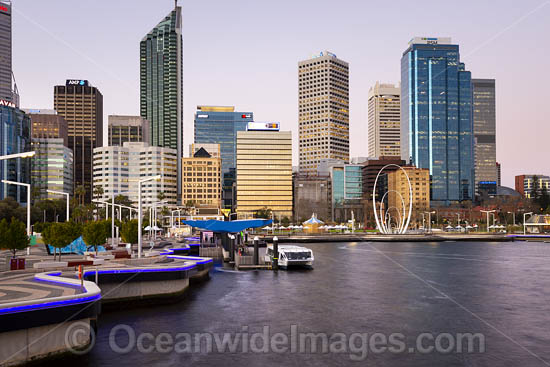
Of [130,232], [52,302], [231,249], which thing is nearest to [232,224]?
[231,249]

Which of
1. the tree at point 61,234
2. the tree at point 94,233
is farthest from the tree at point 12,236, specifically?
the tree at point 94,233

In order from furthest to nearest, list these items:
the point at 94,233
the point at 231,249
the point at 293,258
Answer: the point at 231,249, the point at 293,258, the point at 94,233

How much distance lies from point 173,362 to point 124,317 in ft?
32.7

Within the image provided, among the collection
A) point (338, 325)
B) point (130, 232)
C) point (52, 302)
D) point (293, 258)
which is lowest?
point (338, 325)

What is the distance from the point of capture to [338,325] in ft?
97.8

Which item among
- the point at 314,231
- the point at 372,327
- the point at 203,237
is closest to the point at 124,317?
the point at 372,327

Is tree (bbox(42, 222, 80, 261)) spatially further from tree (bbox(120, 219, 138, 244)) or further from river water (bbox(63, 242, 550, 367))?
tree (bbox(120, 219, 138, 244))

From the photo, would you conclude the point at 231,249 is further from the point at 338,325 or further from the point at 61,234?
the point at 338,325

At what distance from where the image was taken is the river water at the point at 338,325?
23406 mm

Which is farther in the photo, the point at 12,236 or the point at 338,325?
the point at 12,236

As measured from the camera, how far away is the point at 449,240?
Answer: 14000 centimetres

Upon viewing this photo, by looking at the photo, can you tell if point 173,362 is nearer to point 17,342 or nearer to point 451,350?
point 17,342

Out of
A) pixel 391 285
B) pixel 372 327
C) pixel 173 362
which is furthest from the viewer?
pixel 391 285

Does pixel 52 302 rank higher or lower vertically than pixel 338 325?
higher
